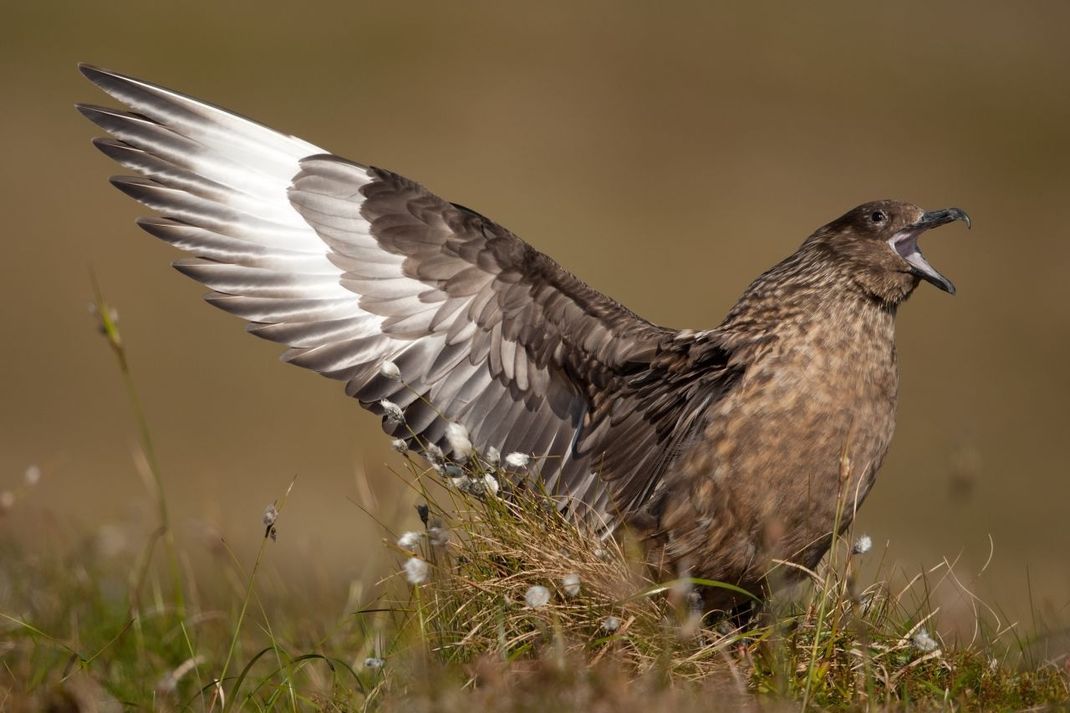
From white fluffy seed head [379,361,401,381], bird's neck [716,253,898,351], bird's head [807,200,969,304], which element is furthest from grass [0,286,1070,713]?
bird's head [807,200,969,304]

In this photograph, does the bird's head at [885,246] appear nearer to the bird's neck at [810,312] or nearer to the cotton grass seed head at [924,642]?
the bird's neck at [810,312]

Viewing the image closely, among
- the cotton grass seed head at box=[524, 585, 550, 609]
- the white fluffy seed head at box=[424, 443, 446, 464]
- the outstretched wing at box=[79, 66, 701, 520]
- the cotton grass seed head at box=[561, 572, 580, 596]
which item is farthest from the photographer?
the outstretched wing at box=[79, 66, 701, 520]

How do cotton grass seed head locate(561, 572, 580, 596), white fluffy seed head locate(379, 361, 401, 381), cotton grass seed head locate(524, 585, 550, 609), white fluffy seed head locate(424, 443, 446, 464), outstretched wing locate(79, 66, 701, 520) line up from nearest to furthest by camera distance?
cotton grass seed head locate(524, 585, 550, 609)
cotton grass seed head locate(561, 572, 580, 596)
white fluffy seed head locate(424, 443, 446, 464)
white fluffy seed head locate(379, 361, 401, 381)
outstretched wing locate(79, 66, 701, 520)

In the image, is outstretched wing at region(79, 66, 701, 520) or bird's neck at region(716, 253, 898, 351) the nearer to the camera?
bird's neck at region(716, 253, 898, 351)

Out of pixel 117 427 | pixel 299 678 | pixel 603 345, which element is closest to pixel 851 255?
pixel 603 345

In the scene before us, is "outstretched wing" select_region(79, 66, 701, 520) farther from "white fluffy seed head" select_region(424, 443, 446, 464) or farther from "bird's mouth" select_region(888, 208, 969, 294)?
"bird's mouth" select_region(888, 208, 969, 294)

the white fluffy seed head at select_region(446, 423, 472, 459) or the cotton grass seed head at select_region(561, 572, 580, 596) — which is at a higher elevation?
the white fluffy seed head at select_region(446, 423, 472, 459)

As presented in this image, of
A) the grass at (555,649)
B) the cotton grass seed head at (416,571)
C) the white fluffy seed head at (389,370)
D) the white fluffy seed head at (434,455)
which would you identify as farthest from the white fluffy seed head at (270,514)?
the white fluffy seed head at (389,370)

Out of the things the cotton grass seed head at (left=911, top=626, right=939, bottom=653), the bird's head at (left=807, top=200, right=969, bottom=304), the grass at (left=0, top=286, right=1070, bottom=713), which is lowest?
the grass at (left=0, top=286, right=1070, bottom=713)
